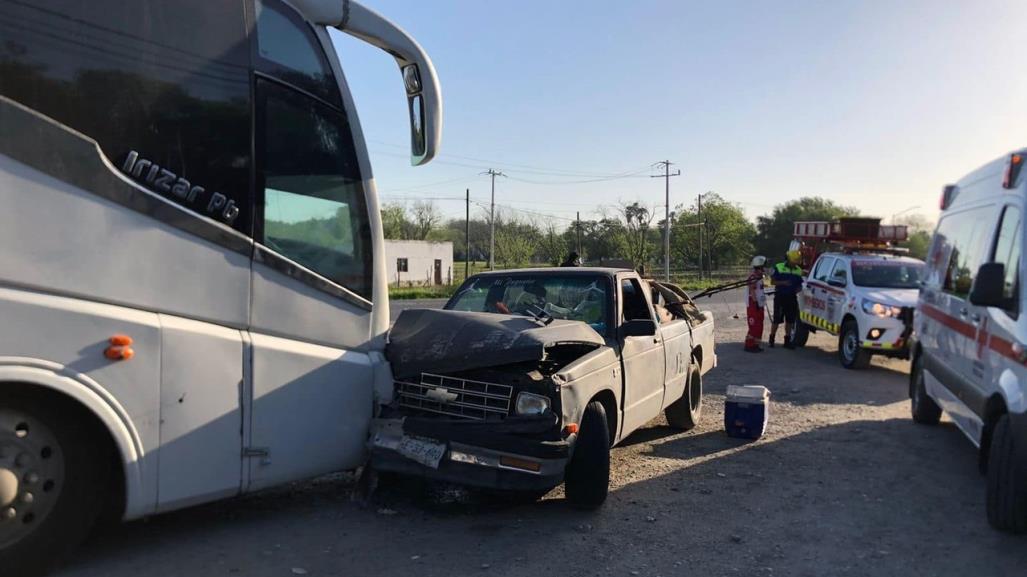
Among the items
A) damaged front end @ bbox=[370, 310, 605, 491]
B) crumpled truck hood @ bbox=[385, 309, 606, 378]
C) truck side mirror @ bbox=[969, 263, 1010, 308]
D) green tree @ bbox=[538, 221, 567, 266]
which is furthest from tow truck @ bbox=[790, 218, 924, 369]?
green tree @ bbox=[538, 221, 567, 266]

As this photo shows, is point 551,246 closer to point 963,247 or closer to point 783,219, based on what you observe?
point 783,219

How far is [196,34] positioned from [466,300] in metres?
3.36

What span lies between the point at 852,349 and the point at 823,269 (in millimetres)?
2646

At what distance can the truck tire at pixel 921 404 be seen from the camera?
26.2ft

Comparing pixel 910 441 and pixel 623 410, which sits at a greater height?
pixel 623 410

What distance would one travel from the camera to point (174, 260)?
13.1 ft

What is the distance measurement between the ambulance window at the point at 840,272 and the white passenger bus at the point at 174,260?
1043 centimetres

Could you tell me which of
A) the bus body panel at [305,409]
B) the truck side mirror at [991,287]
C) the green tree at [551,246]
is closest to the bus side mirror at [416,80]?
the bus body panel at [305,409]

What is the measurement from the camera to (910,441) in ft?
24.5

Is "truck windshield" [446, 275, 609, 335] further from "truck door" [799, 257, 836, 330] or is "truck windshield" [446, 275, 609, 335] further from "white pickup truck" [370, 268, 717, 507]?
"truck door" [799, 257, 836, 330]

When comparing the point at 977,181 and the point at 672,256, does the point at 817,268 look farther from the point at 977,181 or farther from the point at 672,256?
the point at 672,256

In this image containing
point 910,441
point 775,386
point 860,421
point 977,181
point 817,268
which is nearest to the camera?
point 977,181

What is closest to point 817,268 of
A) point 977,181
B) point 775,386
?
point 775,386

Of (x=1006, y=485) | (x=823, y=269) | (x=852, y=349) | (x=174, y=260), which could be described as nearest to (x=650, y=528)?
(x=1006, y=485)
